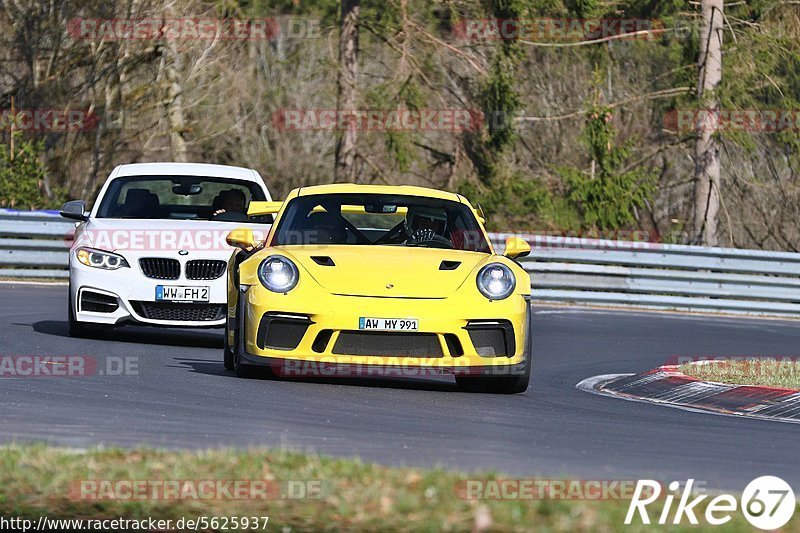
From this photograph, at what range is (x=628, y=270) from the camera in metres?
22.0

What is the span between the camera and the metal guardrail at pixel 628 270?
21.8 m

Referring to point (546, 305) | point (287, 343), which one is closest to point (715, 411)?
point (287, 343)

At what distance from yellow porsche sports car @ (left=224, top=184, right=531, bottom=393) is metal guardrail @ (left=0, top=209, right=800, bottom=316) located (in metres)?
11.9

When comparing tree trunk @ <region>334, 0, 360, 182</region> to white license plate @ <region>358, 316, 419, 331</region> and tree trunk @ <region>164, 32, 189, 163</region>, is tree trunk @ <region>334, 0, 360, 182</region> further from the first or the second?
white license plate @ <region>358, 316, 419, 331</region>

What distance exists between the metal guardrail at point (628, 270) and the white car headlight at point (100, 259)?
8.95m

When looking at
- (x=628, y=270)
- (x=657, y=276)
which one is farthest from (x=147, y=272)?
(x=657, y=276)

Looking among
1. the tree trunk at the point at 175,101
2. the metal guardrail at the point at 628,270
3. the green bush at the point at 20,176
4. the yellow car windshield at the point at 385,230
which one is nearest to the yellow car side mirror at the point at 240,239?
the yellow car windshield at the point at 385,230

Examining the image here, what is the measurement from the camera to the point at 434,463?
6.63m

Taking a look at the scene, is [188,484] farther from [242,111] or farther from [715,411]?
[242,111]
